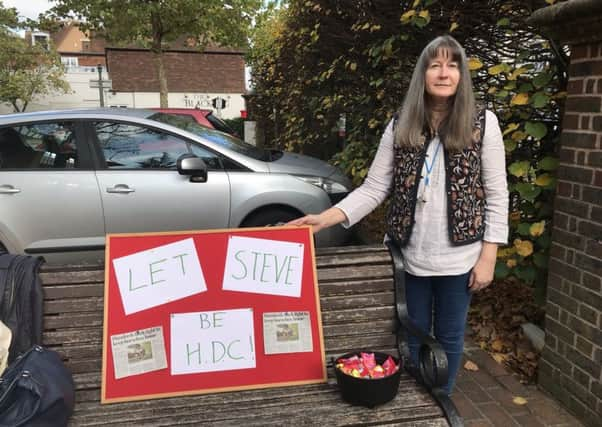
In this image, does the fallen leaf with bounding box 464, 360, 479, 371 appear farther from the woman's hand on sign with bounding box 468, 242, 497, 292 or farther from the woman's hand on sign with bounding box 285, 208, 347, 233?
the woman's hand on sign with bounding box 285, 208, 347, 233

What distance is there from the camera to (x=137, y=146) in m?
4.68

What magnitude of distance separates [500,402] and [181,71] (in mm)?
→ 39720

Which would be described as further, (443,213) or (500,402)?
(500,402)

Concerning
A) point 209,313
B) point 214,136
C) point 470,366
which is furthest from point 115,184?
point 470,366

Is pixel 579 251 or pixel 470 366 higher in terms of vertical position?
pixel 579 251

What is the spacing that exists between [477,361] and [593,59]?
6.12 ft

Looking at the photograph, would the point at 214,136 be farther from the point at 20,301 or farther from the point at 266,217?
the point at 20,301

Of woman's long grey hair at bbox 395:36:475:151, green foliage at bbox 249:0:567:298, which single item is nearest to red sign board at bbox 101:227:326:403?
woman's long grey hair at bbox 395:36:475:151

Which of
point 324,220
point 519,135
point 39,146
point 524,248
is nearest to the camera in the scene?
point 324,220

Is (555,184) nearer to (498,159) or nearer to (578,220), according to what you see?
(578,220)

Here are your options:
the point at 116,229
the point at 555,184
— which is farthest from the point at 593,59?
the point at 116,229

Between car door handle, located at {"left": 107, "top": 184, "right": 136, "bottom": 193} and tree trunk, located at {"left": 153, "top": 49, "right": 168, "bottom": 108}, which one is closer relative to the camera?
car door handle, located at {"left": 107, "top": 184, "right": 136, "bottom": 193}

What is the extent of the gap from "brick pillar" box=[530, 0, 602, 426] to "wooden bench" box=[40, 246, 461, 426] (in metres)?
0.96

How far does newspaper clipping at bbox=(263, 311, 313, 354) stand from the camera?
7.31 feet
